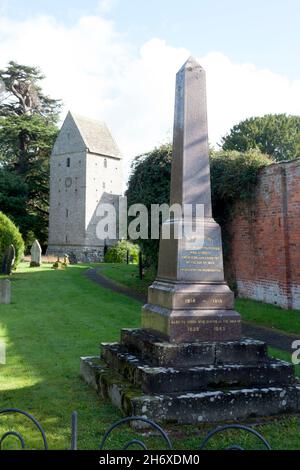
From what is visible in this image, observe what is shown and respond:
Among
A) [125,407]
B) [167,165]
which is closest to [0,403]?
[125,407]

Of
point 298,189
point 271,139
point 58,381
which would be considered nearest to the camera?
point 58,381

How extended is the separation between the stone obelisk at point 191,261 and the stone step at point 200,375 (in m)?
0.52

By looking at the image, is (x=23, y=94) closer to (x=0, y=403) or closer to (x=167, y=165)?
(x=167, y=165)

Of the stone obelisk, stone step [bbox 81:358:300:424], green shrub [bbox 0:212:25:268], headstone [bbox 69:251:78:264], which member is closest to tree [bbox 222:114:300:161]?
headstone [bbox 69:251:78:264]

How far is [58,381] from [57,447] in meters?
2.24

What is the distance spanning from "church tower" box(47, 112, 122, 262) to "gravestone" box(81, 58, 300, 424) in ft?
121

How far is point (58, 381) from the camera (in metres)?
6.25

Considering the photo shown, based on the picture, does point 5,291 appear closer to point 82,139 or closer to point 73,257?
point 73,257

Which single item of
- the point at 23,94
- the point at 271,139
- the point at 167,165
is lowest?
the point at 167,165

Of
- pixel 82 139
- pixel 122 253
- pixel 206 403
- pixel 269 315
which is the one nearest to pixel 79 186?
pixel 82 139

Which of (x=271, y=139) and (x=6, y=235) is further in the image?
(x=271, y=139)

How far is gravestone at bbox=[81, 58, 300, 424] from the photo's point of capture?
482 cm

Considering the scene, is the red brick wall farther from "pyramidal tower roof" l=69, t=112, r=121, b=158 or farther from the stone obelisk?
"pyramidal tower roof" l=69, t=112, r=121, b=158

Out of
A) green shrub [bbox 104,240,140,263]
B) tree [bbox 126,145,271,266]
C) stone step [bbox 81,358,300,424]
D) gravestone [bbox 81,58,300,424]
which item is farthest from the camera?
green shrub [bbox 104,240,140,263]
